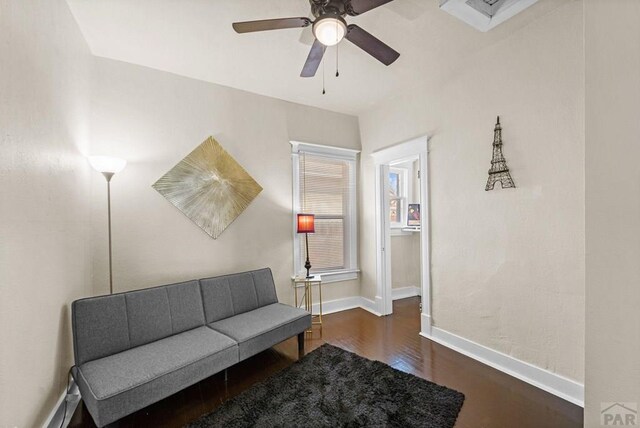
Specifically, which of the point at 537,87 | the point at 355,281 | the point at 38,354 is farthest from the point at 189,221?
the point at 537,87

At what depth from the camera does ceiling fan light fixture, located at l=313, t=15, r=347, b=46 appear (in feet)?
5.63

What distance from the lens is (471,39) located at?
2.47m

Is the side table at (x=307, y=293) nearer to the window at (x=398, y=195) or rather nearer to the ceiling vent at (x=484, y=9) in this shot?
the window at (x=398, y=195)

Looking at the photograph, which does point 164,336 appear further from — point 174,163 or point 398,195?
point 398,195

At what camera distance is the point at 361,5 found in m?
1.70

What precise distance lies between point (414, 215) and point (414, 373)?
286 centimetres

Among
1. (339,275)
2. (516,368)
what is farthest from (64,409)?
(516,368)

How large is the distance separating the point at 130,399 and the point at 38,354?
57cm

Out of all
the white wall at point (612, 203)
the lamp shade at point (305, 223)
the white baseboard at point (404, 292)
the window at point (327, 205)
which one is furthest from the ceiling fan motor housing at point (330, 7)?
the white baseboard at point (404, 292)

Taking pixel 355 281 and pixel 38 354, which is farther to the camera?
pixel 355 281

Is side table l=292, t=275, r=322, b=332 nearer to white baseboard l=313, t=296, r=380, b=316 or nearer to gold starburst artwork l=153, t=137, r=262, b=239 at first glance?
white baseboard l=313, t=296, r=380, b=316

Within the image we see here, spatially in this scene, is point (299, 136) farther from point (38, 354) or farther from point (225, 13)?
point (38, 354)

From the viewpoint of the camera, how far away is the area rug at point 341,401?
1.89m

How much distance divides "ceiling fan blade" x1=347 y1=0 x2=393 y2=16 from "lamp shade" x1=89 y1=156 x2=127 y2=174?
7.05ft
